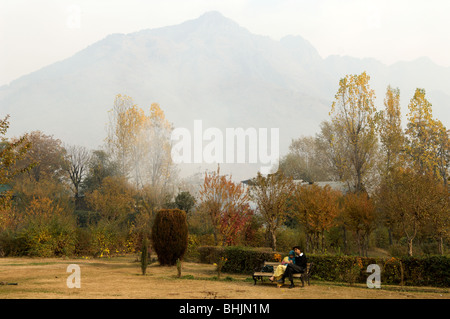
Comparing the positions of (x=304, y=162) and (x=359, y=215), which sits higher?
(x=304, y=162)

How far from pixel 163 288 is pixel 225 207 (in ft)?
34.2

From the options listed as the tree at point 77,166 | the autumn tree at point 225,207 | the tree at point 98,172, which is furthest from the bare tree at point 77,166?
the autumn tree at point 225,207

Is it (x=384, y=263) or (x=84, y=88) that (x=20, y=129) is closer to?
(x=84, y=88)

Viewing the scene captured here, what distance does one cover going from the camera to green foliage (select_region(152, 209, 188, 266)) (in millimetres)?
15273

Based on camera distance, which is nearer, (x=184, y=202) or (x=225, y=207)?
(x=225, y=207)

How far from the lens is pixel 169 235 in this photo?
1534cm

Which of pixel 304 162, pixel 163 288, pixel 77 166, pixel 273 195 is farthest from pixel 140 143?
pixel 163 288

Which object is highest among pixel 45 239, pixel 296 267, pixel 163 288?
pixel 296 267

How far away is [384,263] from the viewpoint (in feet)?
38.1

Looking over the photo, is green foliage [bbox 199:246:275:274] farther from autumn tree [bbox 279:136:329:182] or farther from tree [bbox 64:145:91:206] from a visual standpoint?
autumn tree [bbox 279:136:329:182]

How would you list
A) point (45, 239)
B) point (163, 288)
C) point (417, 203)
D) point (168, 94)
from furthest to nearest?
point (168, 94)
point (45, 239)
point (417, 203)
point (163, 288)

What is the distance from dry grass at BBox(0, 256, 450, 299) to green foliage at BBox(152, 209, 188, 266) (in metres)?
1.58

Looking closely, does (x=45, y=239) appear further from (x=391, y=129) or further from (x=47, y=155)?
(x=47, y=155)

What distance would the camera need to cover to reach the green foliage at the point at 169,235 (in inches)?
601
